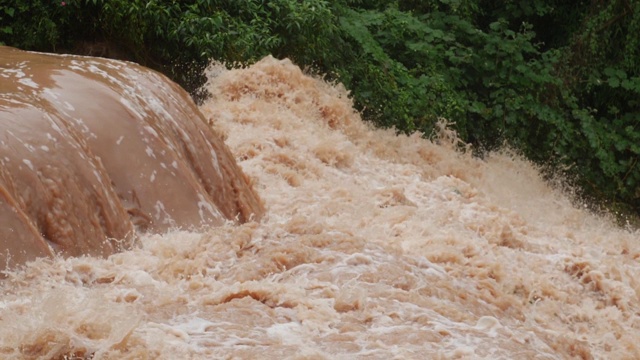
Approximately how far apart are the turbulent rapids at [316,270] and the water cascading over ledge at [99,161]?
3 cm

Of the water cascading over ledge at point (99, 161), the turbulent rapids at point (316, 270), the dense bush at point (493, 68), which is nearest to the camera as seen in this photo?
the turbulent rapids at point (316, 270)

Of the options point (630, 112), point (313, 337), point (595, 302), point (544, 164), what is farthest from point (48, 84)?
point (630, 112)

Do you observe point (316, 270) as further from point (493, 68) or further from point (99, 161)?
point (493, 68)

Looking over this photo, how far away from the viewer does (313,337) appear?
11.7 ft

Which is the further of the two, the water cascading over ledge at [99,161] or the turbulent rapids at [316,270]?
the water cascading over ledge at [99,161]

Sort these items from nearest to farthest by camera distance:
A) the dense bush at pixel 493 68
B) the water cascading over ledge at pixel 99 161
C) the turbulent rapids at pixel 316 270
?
1. the turbulent rapids at pixel 316 270
2. the water cascading over ledge at pixel 99 161
3. the dense bush at pixel 493 68

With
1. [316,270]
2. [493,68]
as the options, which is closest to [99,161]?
[316,270]

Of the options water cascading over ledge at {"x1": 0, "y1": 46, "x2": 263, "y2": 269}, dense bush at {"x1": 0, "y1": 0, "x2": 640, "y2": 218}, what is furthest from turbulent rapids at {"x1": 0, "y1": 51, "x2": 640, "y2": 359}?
dense bush at {"x1": 0, "y1": 0, "x2": 640, "y2": 218}

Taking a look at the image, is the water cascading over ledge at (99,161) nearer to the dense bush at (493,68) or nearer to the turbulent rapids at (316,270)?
the turbulent rapids at (316,270)

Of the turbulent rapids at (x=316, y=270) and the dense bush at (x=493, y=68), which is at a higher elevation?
the dense bush at (x=493, y=68)

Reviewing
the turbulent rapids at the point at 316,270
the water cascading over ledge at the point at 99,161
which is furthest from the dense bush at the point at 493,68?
the water cascading over ledge at the point at 99,161

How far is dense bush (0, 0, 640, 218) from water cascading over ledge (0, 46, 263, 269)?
10.4 feet

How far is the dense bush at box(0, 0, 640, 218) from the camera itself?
905cm

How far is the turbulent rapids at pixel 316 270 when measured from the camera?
3.38m
